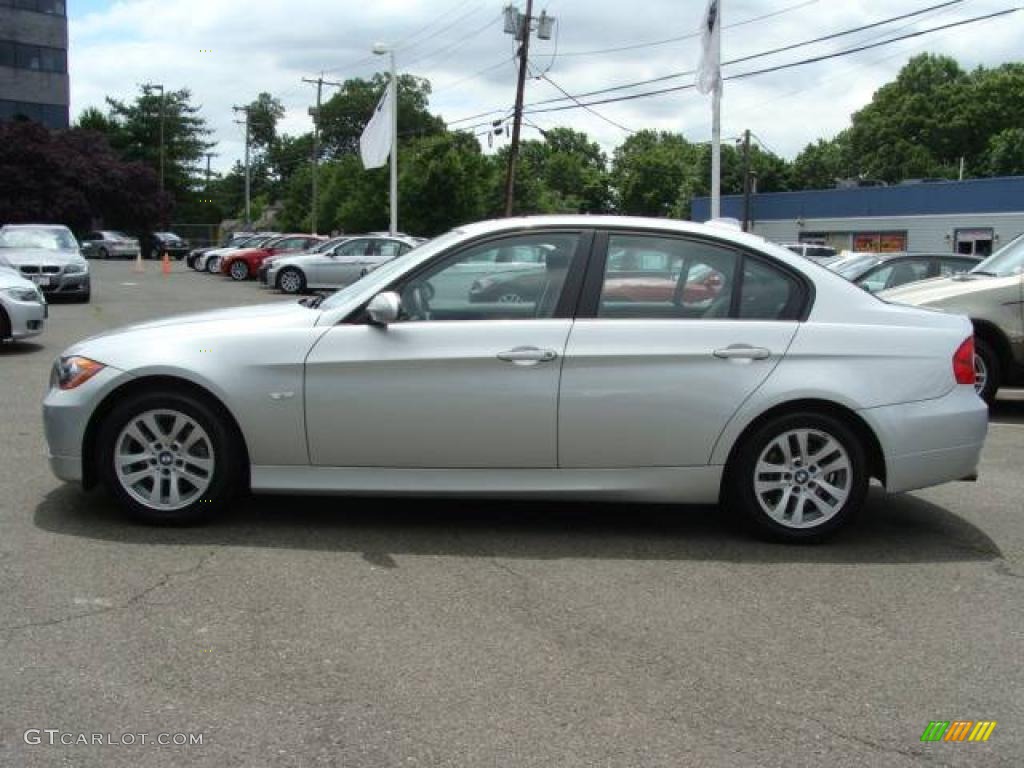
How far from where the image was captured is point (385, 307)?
5004mm

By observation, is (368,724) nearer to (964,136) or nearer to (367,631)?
(367,631)

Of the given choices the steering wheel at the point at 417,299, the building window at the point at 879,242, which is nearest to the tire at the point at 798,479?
the steering wheel at the point at 417,299

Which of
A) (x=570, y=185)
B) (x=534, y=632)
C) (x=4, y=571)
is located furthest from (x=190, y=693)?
(x=570, y=185)

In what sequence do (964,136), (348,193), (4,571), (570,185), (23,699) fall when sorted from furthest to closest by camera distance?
(570,185)
(964,136)
(348,193)
(4,571)
(23,699)

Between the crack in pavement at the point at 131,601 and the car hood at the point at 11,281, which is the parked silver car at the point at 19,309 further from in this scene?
the crack in pavement at the point at 131,601

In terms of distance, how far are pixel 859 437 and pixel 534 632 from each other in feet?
7.15

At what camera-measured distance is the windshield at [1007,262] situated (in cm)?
938

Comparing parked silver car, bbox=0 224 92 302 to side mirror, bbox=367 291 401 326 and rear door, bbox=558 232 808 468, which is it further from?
rear door, bbox=558 232 808 468

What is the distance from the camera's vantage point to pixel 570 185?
111 metres

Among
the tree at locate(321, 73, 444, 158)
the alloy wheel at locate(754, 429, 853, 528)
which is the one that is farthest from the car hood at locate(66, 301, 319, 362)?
the tree at locate(321, 73, 444, 158)

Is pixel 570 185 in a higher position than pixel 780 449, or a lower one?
higher

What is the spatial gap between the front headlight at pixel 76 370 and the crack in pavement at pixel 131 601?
44.1 inches

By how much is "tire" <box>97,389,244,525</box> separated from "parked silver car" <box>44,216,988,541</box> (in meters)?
0.01

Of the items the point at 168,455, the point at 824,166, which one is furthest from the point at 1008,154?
the point at 168,455
